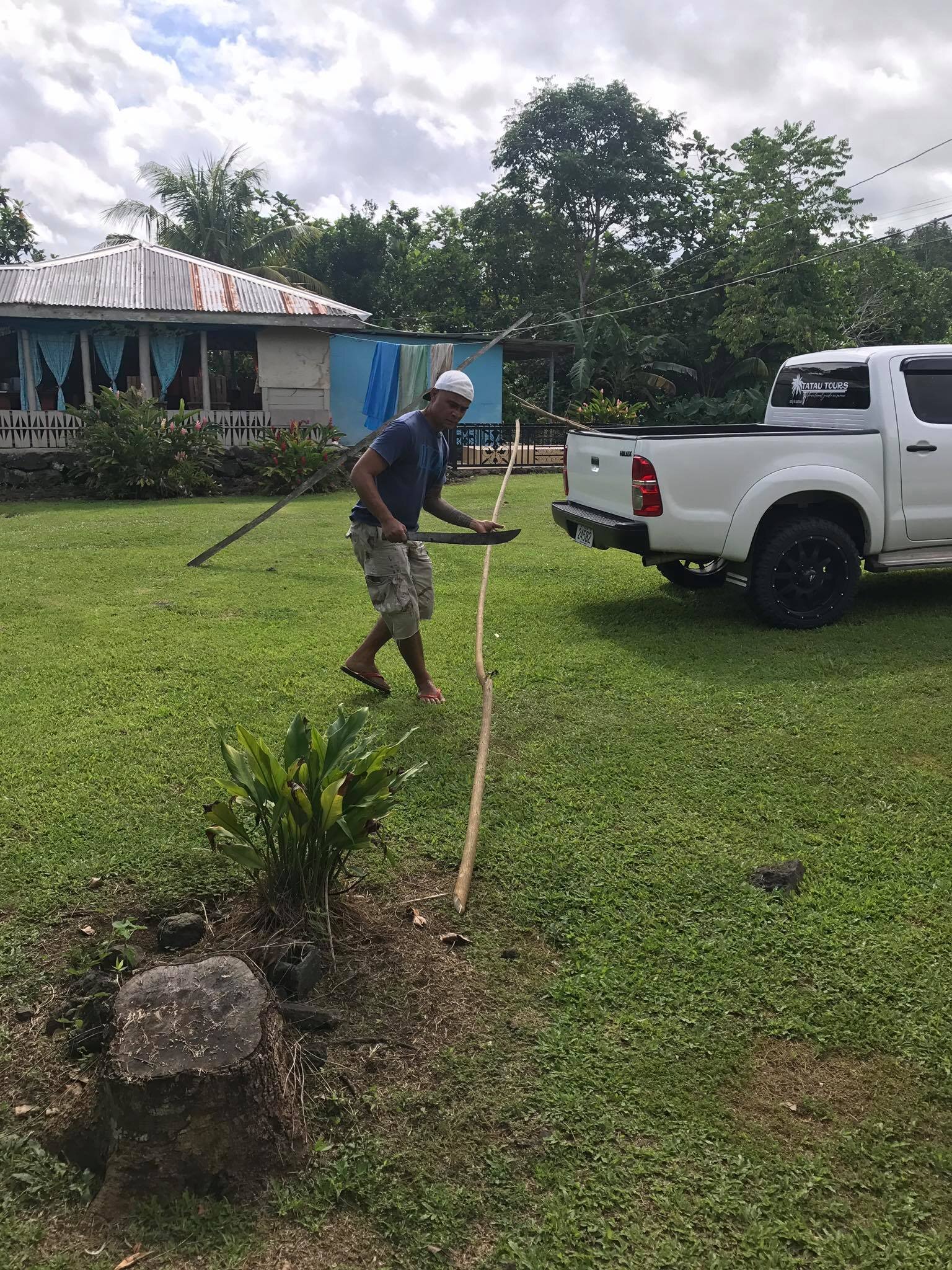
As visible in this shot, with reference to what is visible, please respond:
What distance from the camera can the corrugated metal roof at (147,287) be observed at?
15688mm

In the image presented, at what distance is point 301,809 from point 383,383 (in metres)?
16.3

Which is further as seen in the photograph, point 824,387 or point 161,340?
point 161,340

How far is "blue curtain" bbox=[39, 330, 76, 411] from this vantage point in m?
16.4

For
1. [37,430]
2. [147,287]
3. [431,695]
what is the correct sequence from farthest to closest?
[147,287] < [37,430] < [431,695]

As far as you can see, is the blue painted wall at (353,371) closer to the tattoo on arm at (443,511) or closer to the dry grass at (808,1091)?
the tattoo on arm at (443,511)

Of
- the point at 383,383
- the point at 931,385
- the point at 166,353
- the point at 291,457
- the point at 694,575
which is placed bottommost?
the point at 694,575

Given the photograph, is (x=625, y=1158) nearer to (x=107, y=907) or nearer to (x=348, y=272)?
(x=107, y=907)

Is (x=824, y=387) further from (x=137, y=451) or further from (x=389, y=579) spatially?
(x=137, y=451)

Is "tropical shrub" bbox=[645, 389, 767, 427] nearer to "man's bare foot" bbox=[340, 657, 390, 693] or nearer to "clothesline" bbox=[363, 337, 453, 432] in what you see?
"clothesline" bbox=[363, 337, 453, 432]

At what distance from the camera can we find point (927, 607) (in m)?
6.93

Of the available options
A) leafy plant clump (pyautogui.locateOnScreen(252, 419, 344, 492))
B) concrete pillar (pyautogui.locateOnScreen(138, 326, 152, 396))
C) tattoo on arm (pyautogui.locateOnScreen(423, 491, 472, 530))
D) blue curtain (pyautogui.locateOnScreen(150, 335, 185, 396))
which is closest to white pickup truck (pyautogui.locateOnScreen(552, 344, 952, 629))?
tattoo on arm (pyautogui.locateOnScreen(423, 491, 472, 530))

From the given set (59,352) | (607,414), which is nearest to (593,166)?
(607,414)

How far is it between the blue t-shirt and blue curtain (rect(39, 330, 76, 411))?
13667 millimetres

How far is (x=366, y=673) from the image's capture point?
509cm
